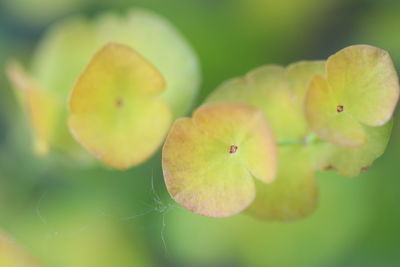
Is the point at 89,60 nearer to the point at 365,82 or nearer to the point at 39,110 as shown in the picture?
the point at 39,110

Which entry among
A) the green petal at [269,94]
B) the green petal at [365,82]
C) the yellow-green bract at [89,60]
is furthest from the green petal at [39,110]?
the green petal at [365,82]

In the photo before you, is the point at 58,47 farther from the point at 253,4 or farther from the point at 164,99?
the point at 253,4

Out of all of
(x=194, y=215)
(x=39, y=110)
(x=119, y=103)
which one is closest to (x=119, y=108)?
(x=119, y=103)

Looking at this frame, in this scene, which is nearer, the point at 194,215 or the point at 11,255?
the point at 11,255

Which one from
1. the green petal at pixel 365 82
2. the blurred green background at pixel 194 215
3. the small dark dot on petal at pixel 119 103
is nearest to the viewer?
the green petal at pixel 365 82

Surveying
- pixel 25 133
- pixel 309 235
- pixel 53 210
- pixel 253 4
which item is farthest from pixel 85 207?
pixel 253 4

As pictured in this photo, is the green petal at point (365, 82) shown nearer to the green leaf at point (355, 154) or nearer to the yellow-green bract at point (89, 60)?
the green leaf at point (355, 154)

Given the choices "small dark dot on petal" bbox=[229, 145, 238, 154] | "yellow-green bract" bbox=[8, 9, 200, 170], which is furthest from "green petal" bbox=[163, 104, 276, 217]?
"yellow-green bract" bbox=[8, 9, 200, 170]

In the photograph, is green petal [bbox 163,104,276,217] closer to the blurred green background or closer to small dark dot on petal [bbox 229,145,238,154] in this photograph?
small dark dot on petal [bbox 229,145,238,154]
